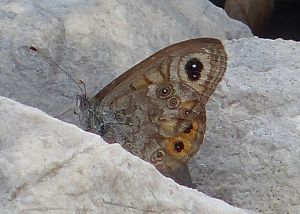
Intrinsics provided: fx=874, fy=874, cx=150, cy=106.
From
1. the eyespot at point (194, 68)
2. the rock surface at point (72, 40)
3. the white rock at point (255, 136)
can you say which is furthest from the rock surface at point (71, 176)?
the rock surface at point (72, 40)

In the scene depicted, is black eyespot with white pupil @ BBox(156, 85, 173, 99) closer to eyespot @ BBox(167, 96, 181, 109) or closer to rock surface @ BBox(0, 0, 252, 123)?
eyespot @ BBox(167, 96, 181, 109)

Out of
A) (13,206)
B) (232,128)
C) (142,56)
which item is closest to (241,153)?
(232,128)

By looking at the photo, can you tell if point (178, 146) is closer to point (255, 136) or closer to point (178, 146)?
point (178, 146)

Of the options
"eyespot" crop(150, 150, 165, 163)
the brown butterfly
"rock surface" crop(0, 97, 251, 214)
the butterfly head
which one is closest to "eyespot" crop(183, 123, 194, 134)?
the brown butterfly

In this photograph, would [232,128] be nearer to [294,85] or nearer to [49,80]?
[294,85]

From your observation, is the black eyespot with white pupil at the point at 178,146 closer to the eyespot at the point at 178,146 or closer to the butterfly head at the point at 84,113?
the eyespot at the point at 178,146

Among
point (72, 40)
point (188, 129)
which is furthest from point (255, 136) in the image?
point (72, 40)
